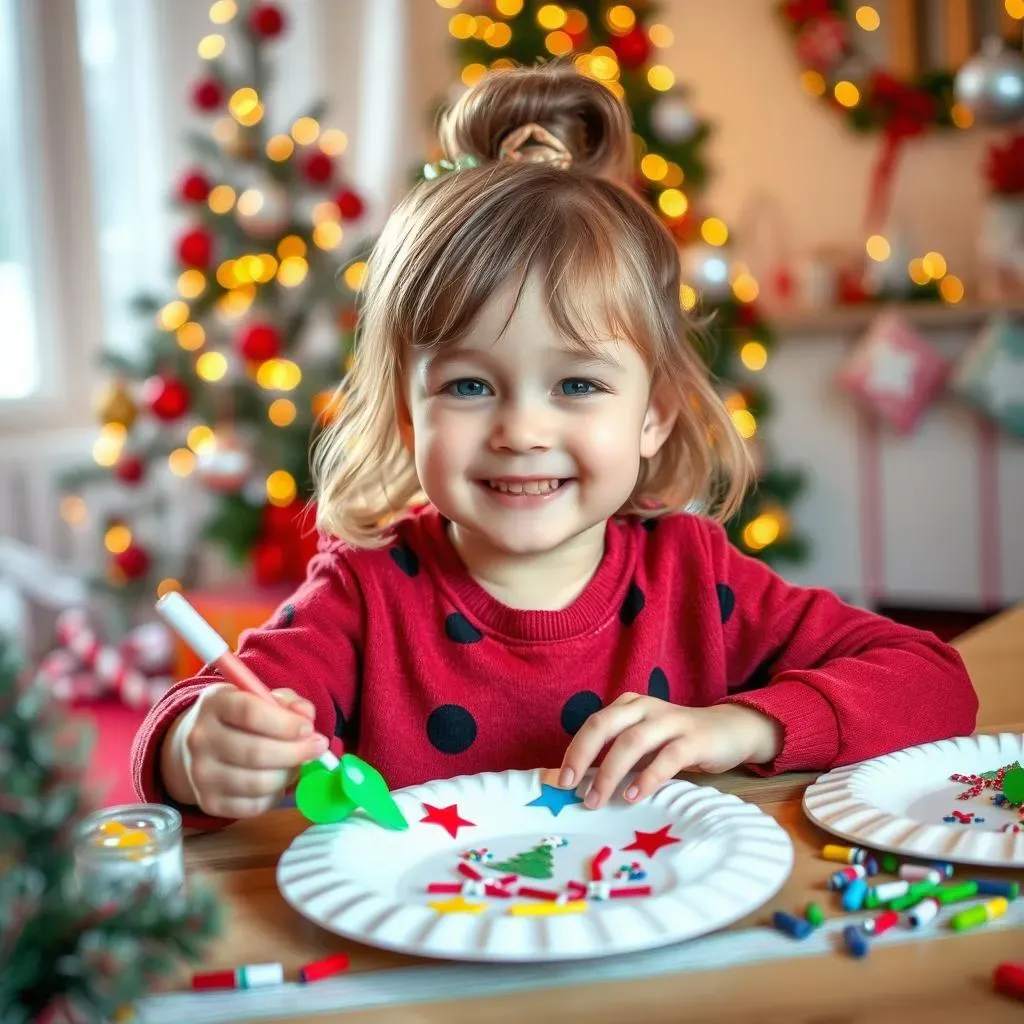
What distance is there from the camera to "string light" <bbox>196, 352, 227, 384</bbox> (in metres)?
3.03

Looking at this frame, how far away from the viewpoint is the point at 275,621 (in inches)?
40.8

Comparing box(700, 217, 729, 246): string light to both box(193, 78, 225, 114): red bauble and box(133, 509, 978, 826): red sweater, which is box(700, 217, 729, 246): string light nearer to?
box(193, 78, 225, 114): red bauble

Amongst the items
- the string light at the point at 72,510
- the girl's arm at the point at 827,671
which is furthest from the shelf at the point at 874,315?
the girl's arm at the point at 827,671

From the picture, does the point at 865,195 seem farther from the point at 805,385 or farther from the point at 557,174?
the point at 557,174

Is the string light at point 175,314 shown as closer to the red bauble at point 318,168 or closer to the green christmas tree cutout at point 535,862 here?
the red bauble at point 318,168

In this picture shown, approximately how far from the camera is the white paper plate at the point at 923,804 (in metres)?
0.65

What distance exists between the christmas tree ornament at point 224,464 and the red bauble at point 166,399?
0.11 m

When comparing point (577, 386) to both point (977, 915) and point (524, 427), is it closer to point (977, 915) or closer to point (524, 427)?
point (524, 427)

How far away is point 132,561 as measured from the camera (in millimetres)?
3193

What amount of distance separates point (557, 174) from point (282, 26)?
221 centimetres

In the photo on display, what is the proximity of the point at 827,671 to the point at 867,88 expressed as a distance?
332cm

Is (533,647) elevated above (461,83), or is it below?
below

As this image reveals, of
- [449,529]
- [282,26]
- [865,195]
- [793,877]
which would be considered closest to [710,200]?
[865,195]

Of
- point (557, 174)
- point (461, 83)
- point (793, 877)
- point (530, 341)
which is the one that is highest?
point (461, 83)
